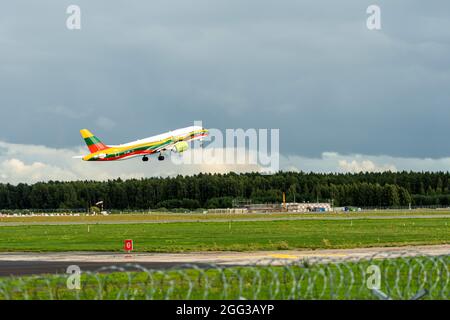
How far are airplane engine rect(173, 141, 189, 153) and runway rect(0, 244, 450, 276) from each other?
133 feet

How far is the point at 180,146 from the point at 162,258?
47802 millimetres

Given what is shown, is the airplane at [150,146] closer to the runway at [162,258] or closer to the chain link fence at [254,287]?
the runway at [162,258]

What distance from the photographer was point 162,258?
4672 cm

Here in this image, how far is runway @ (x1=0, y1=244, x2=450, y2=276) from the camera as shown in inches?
1608

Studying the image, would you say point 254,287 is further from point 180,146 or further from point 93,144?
point 93,144

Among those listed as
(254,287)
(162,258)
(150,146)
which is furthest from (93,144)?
(254,287)

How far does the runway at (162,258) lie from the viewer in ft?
134

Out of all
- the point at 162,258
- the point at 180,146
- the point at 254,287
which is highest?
the point at 180,146

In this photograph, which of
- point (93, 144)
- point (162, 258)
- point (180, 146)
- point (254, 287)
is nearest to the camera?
point (254, 287)
